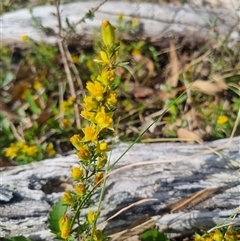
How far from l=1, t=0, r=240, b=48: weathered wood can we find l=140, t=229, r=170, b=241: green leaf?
1.68 metres

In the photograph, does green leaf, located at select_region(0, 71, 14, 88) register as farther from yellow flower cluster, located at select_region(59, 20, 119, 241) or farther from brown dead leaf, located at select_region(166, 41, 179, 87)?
yellow flower cluster, located at select_region(59, 20, 119, 241)

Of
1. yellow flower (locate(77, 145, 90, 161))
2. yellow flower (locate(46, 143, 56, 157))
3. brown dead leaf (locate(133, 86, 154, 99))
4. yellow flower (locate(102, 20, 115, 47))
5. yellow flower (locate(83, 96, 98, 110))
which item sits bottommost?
yellow flower (locate(46, 143, 56, 157))

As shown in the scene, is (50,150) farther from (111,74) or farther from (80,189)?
(111,74)

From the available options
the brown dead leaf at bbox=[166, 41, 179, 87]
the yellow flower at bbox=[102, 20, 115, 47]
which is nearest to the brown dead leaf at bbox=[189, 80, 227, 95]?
the brown dead leaf at bbox=[166, 41, 179, 87]

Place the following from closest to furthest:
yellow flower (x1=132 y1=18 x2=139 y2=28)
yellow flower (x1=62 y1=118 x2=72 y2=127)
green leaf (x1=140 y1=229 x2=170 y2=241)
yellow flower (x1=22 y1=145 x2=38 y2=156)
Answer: green leaf (x1=140 y1=229 x2=170 y2=241), yellow flower (x1=22 y1=145 x2=38 y2=156), yellow flower (x1=62 y1=118 x2=72 y2=127), yellow flower (x1=132 y1=18 x2=139 y2=28)

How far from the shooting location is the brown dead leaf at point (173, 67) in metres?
3.24

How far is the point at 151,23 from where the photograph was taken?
337 cm

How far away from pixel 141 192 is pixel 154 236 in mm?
206

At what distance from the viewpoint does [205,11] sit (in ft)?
11.2

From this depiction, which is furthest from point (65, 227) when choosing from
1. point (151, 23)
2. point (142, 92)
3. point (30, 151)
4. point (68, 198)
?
point (151, 23)

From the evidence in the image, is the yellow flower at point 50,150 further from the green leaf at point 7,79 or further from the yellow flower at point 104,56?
the yellow flower at point 104,56

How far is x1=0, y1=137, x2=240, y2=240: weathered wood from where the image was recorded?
2020 millimetres

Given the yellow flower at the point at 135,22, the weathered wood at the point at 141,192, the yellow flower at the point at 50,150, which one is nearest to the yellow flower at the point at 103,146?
the weathered wood at the point at 141,192

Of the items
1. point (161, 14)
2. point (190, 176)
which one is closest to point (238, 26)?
point (161, 14)
